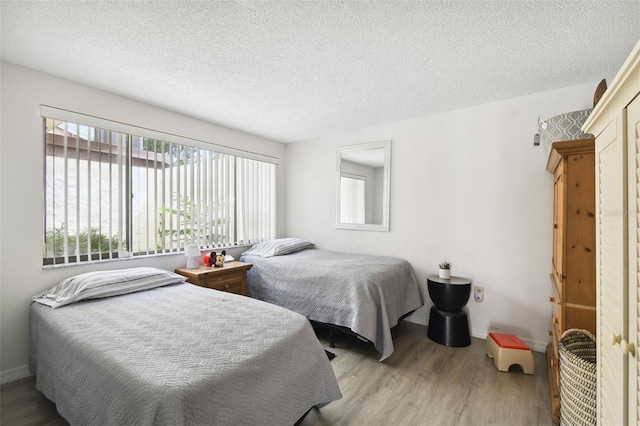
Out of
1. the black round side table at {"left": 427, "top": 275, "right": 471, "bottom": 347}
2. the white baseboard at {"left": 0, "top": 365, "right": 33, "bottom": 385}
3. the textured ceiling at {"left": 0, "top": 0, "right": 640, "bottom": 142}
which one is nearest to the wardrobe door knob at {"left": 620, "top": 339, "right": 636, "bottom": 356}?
the textured ceiling at {"left": 0, "top": 0, "right": 640, "bottom": 142}

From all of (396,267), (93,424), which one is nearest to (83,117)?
(93,424)

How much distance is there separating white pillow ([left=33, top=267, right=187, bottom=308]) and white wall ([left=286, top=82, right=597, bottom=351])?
2.55 m

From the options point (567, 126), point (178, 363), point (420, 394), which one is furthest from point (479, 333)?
point (178, 363)

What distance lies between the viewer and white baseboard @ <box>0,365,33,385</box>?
85.0 inches

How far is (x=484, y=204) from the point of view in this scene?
3.01 meters

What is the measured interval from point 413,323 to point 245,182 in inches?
116

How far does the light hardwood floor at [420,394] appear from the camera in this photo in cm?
181

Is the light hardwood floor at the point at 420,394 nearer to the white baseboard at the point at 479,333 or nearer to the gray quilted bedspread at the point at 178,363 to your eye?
the white baseboard at the point at 479,333

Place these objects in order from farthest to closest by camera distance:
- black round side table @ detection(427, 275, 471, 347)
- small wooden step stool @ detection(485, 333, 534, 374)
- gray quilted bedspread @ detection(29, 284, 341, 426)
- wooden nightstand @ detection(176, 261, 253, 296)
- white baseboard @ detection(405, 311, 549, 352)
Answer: wooden nightstand @ detection(176, 261, 253, 296) → black round side table @ detection(427, 275, 471, 347) → white baseboard @ detection(405, 311, 549, 352) → small wooden step stool @ detection(485, 333, 534, 374) → gray quilted bedspread @ detection(29, 284, 341, 426)

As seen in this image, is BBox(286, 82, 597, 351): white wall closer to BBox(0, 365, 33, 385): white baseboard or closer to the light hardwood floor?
the light hardwood floor

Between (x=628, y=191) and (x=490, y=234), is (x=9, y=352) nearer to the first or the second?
(x=628, y=191)

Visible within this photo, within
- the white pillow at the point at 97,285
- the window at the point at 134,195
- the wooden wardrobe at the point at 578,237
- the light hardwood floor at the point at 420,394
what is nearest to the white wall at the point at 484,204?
the light hardwood floor at the point at 420,394

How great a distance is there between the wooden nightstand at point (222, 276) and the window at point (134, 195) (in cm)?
46

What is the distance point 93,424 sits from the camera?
1.24 m
